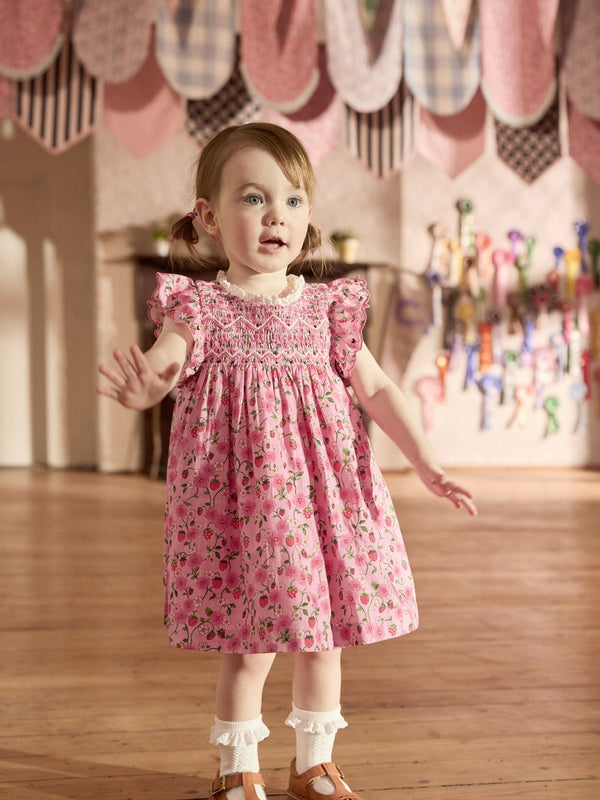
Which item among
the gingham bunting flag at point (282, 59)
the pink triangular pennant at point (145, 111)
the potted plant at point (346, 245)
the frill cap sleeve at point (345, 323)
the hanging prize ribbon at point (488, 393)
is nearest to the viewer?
the frill cap sleeve at point (345, 323)

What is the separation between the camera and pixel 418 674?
203cm

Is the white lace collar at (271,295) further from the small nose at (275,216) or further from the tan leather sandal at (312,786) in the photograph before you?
the tan leather sandal at (312,786)

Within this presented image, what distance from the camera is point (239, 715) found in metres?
1.36

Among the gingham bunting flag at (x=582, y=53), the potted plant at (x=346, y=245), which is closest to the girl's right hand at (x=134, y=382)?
the gingham bunting flag at (x=582, y=53)

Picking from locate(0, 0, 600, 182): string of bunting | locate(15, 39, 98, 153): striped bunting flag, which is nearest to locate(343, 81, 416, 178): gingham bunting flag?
locate(0, 0, 600, 182): string of bunting

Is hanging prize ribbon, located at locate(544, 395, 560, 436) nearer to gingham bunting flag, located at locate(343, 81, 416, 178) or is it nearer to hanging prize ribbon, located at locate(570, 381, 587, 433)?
hanging prize ribbon, located at locate(570, 381, 587, 433)

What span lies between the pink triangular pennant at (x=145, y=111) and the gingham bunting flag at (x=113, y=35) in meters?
0.19

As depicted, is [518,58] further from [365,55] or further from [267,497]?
[267,497]

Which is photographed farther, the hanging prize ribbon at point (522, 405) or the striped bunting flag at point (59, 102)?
the hanging prize ribbon at point (522, 405)

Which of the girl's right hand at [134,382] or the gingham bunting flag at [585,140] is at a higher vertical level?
the gingham bunting flag at [585,140]

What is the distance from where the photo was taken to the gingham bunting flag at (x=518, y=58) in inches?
111

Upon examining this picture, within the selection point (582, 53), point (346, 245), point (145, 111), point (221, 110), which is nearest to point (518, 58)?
point (582, 53)

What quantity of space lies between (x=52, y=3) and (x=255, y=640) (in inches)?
83.2

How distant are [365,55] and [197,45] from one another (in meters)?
0.50
